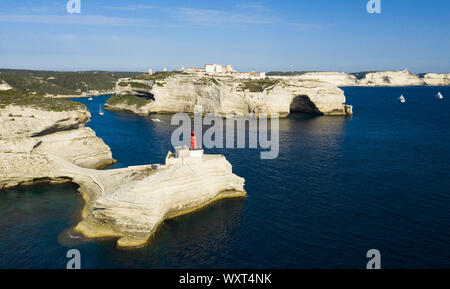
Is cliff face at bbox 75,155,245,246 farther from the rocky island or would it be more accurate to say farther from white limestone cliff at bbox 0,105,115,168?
white limestone cliff at bbox 0,105,115,168

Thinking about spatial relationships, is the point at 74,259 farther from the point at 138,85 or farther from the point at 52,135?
the point at 138,85

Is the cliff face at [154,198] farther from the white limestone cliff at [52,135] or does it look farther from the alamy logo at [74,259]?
the white limestone cliff at [52,135]

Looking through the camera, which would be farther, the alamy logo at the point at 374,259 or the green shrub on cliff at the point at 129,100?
the green shrub on cliff at the point at 129,100

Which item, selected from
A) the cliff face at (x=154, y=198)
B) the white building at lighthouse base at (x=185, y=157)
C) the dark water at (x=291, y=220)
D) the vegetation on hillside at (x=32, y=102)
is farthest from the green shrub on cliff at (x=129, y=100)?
the cliff face at (x=154, y=198)

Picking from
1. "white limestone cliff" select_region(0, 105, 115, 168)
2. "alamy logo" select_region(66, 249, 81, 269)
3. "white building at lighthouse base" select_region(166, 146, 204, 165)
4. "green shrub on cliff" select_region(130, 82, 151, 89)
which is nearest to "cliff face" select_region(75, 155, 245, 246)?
"white building at lighthouse base" select_region(166, 146, 204, 165)

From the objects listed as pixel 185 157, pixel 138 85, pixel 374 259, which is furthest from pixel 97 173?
pixel 138 85

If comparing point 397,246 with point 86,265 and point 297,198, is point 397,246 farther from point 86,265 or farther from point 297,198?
point 86,265
